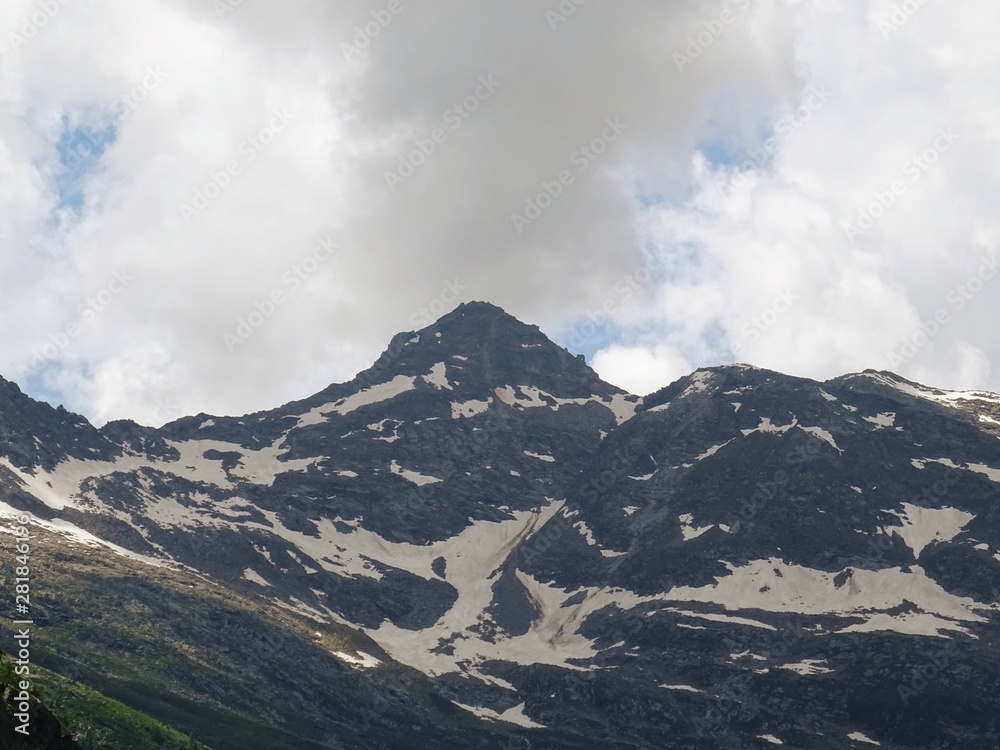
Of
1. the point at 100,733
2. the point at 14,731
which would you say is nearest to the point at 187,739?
the point at 100,733

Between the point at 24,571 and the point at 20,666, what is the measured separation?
38.1 m

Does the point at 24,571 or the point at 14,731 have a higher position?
the point at 24,571

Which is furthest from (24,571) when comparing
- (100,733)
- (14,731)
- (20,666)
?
(100,733)

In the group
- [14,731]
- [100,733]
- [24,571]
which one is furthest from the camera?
[100,733]

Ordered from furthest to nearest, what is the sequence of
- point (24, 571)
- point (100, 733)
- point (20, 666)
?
point (100, 733), point (24, 571), point (20, 666)

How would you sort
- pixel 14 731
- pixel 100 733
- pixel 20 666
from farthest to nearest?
pixel 100 733
pixel 20 666
pixel 14 731

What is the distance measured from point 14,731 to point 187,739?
466 ft

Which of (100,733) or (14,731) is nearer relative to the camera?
(14,731)

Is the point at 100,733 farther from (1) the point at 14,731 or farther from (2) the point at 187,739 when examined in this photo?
(1) the point at 14,731

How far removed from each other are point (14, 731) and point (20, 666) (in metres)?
13.8

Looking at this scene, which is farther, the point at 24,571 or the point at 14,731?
the point at 24,571

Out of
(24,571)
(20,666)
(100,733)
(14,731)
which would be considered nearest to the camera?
(14,731)

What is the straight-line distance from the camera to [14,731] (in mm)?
51438

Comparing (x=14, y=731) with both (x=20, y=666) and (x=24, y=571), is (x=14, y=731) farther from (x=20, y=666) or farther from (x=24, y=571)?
(x=24, y=571)
